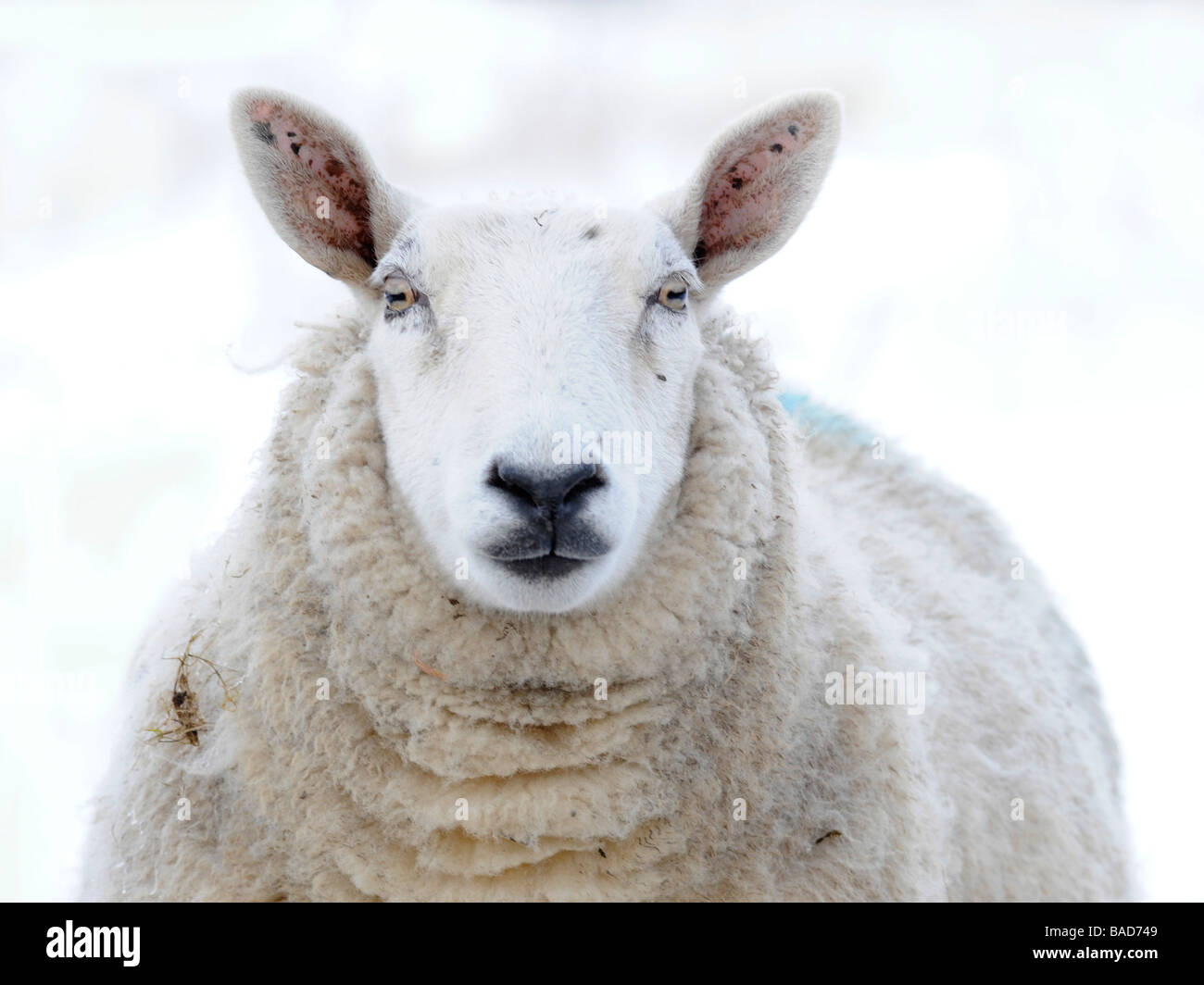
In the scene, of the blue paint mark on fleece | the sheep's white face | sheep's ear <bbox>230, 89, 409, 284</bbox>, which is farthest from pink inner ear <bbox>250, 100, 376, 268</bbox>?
the blue paint mark on fleece

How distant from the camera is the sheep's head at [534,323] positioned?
6.46 ft

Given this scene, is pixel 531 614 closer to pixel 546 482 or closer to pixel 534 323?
pixel 546 482

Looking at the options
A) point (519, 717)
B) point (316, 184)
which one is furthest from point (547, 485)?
point (316, 184)

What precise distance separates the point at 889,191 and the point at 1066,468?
3563 millimetres

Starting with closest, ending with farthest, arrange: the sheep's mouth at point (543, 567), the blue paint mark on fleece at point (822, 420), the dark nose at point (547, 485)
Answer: the dark nose at point (547, 485), the sheep's mouth at point (543, 567), the blue paint mark on fleece at point (822, 420)

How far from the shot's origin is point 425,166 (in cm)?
731

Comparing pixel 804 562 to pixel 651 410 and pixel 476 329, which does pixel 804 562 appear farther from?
pixel 476 329

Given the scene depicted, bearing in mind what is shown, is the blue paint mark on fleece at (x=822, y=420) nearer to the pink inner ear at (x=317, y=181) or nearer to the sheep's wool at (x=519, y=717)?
the sheep's wool at (x=519, y=717)

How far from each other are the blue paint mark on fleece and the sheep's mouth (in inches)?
71.6

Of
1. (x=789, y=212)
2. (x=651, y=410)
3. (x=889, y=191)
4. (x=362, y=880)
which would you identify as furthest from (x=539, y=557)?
(x=889, y=191)

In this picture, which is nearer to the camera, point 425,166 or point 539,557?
point 539,557

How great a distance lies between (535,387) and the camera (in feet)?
6.72

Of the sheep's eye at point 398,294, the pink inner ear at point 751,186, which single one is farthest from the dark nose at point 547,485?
the pink inner ear at point 751,186

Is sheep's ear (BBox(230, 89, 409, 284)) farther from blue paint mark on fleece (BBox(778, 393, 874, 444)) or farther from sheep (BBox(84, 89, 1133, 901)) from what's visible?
blue paint mark on fleece (BBox(778, 393, 874, 444))
